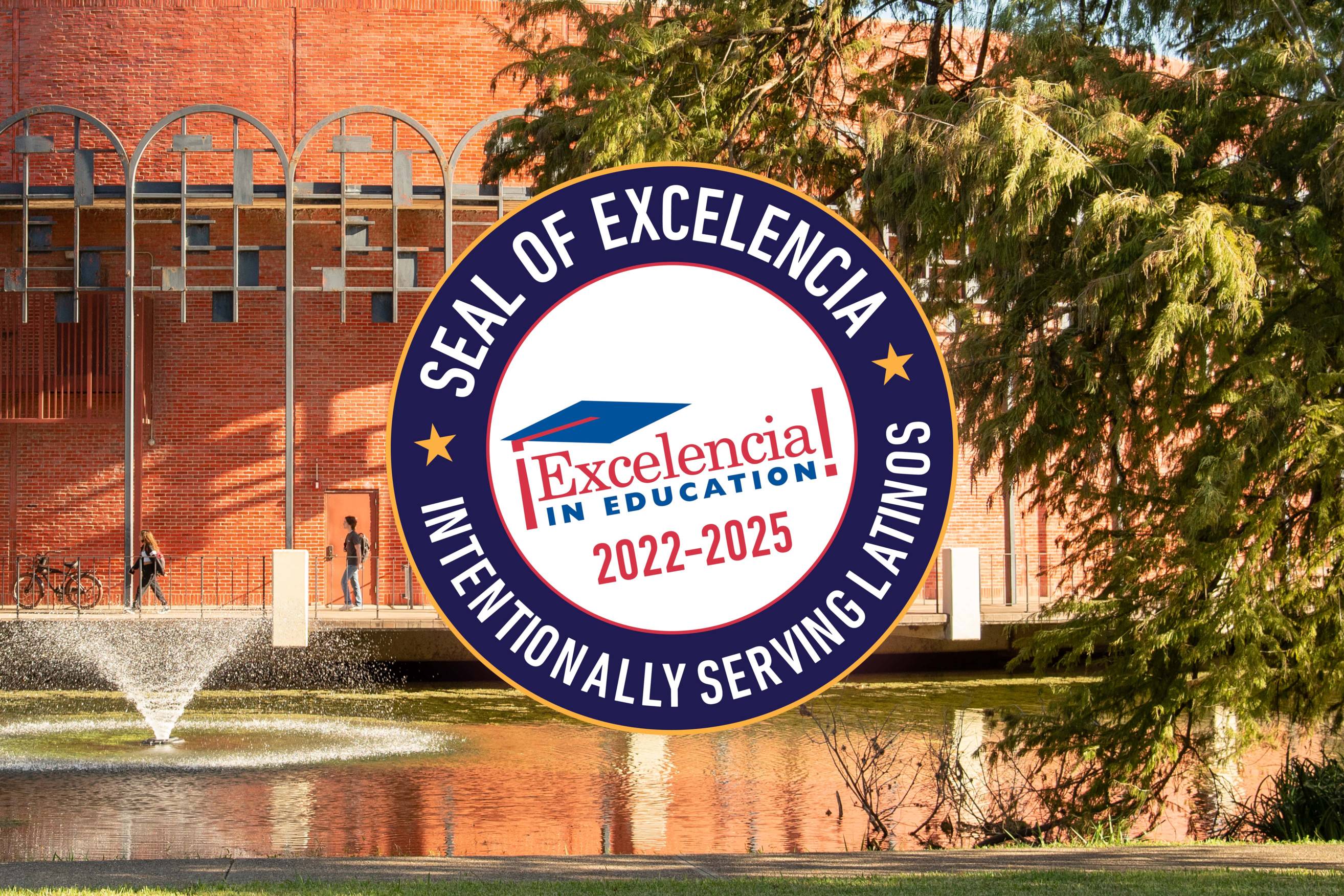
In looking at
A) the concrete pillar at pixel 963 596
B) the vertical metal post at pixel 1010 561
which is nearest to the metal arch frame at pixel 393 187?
the concrete pillar at pixel 963 596

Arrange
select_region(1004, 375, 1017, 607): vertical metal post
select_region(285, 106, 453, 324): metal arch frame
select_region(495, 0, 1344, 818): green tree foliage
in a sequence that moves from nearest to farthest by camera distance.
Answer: select_region(495, 0, 1344, 818): green tree foliage, select_region(285, 106, 453, 324): metal arch frame, select_region(1004, 375, 1017, 607): vertical metal post

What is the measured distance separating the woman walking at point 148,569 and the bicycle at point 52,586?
151 cm

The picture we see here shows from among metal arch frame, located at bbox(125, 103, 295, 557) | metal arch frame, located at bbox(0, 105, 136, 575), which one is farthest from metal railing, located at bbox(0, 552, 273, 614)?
metal arch frame, located at bbox(125, 103, 295, 557)

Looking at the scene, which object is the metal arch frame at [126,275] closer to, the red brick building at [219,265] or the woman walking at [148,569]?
the woman walking at [148,569]

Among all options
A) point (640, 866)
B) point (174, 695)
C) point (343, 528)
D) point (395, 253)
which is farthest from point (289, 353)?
point (640, 866)

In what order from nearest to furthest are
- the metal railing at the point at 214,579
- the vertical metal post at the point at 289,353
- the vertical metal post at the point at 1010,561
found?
the vertical metal post at the point at 289,353, the vertical metal post at the point at 1010,561, the metal railing at the point at 214,579

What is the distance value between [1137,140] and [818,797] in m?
6.52

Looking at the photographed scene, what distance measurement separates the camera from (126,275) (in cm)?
2517

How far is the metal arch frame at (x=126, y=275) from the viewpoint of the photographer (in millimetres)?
24422

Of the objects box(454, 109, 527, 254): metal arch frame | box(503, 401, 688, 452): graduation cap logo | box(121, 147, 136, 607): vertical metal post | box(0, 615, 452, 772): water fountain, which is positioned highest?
box(454, 109, 527, 254): metal arch frame

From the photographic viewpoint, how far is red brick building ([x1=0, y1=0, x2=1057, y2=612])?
2705cm

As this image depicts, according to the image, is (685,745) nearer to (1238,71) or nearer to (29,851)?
(29,851)

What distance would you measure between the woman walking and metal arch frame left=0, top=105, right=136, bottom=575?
0.26 m

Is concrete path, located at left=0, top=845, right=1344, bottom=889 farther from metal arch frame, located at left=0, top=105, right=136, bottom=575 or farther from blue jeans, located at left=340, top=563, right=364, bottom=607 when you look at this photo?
blue jeans, located at left=340, top=563, right=364, bottom=607
